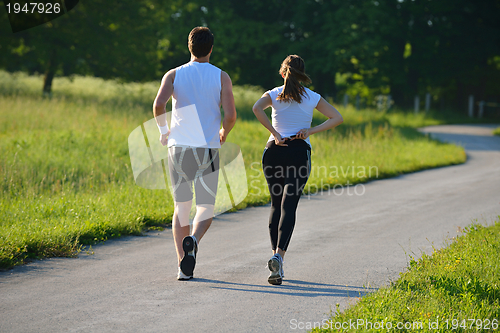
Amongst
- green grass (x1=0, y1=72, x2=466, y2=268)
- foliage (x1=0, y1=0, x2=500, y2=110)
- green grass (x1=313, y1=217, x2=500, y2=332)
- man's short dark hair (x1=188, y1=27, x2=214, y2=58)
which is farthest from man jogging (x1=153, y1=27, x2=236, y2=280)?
foliage (x1=0, y1=0, x2=500, y2=110)

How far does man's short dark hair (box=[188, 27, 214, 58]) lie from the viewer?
4.39 metres

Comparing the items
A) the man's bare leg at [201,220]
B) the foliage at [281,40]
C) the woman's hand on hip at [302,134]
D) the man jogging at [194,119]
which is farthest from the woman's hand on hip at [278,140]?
the foliage at [281,40]

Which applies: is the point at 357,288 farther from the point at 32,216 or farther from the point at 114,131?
the point at 114,131

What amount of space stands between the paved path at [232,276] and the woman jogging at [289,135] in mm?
542

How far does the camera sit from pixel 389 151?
16.2 metres

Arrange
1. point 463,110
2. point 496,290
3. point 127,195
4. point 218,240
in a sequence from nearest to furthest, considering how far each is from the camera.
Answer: point 496,290 < point 218,240 < point 127,195 < point 463,110

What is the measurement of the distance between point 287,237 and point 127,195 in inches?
173

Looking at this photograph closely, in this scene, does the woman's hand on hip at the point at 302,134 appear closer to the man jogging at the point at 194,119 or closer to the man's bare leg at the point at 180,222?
the man jogging at the point at 194,119

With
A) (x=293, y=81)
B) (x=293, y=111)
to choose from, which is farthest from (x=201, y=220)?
(x=293, y=81)

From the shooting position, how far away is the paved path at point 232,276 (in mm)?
3697

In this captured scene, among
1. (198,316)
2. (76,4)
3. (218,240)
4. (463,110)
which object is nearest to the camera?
(198,316)

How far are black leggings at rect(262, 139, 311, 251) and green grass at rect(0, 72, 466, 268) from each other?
248 cm

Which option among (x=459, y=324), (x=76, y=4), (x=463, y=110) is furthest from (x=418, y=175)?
(x=463, y=110)

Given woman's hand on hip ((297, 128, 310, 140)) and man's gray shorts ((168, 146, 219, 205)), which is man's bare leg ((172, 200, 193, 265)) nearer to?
man's gray shorts ((168, 146, 219, 205))
